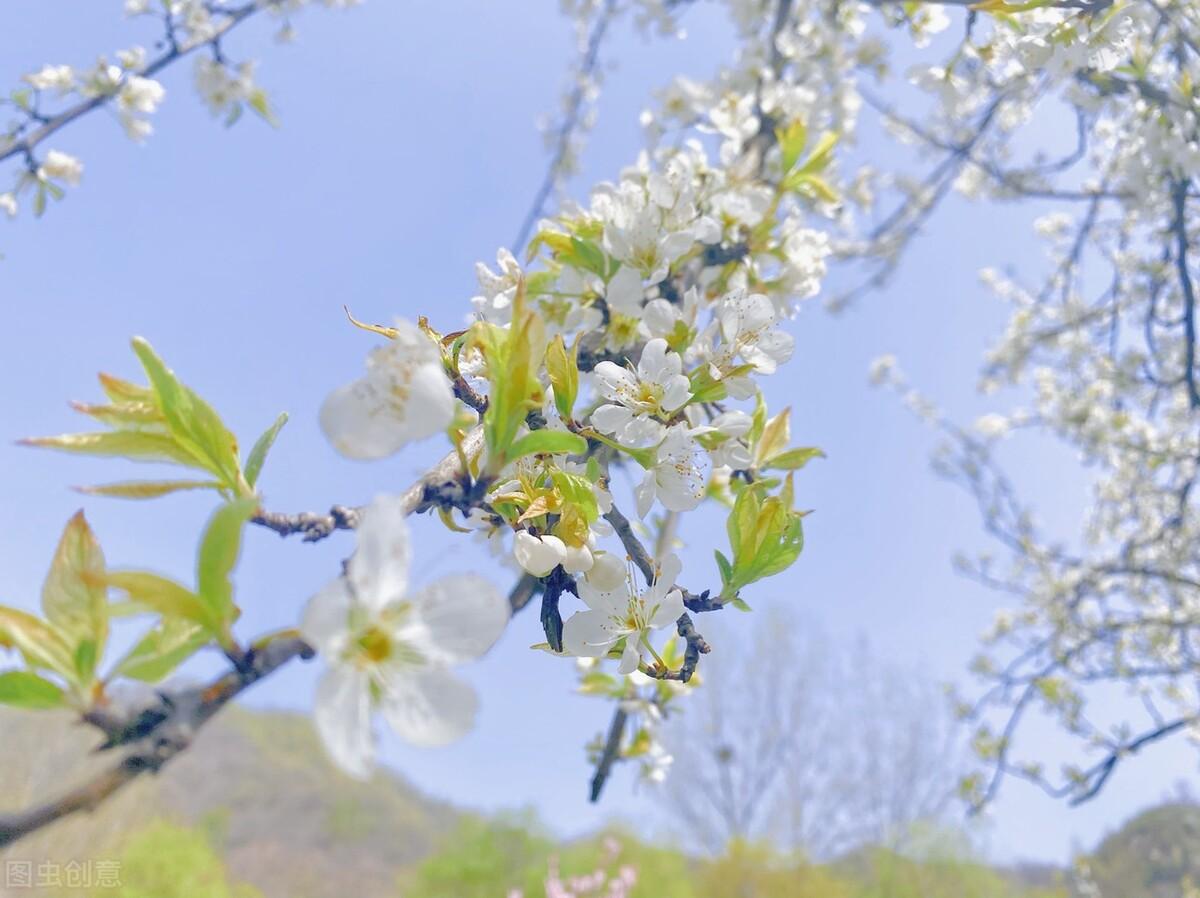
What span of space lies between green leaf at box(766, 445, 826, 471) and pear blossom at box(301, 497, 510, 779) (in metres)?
0.41

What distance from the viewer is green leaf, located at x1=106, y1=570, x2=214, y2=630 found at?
33 centimetres

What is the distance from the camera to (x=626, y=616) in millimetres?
521

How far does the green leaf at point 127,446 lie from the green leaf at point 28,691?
0.38 ft

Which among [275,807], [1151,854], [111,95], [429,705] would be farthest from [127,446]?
[275,807]

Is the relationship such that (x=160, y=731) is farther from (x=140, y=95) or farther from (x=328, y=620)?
(x=140, y=95)

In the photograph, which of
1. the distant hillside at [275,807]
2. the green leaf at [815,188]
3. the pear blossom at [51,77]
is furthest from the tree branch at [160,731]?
the distant hillside at [275,807]

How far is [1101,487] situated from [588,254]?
476 cm

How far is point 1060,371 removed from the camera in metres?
4.00

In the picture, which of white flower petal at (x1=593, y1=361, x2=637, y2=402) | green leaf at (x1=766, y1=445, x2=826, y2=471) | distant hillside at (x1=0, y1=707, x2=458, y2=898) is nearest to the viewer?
white flower petal at (x1=593, y1=361, x2=637, y2=402)

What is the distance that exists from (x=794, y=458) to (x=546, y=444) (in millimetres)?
333

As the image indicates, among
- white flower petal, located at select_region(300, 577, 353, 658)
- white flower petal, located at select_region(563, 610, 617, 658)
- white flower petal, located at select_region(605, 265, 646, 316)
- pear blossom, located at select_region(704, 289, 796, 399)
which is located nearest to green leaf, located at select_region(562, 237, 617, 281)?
white flower petal, located at select_region(605, 265, 646, 316)

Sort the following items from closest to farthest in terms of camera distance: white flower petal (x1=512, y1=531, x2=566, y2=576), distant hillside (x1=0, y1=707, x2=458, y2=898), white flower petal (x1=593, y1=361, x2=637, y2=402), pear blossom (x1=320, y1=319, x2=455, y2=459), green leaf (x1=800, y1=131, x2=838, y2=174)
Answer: pear blossom (x1=320, y1=319, x2=455, y2=459) < white flower petal (x1=512, y1=531, x2=566, y2=576) < white flower petal (x1=593, y1=361, x2=637, y2=402) < green leaf (x1=800, y1=131, x2=838, y2=174) < distant hillside (x1=0, y1=707, x2=458, y2=898)

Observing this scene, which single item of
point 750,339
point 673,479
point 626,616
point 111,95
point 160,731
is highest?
point 111,95

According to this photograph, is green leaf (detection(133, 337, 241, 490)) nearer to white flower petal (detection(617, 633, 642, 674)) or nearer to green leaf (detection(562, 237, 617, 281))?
white flower petal (detection(617, 633, 642, 674))
